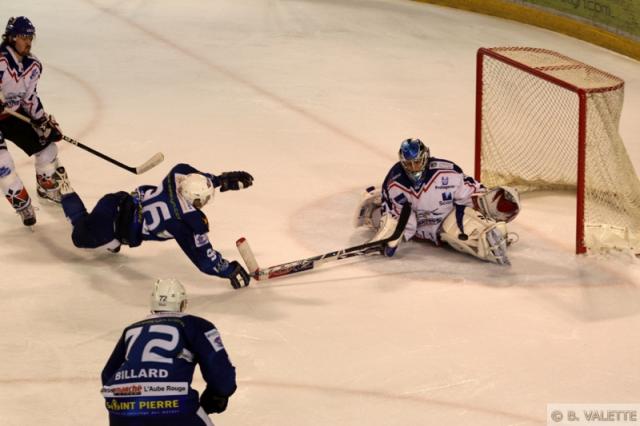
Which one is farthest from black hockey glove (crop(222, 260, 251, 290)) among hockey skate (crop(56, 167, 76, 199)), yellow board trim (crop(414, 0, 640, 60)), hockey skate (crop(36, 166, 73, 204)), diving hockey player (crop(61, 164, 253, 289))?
yellow board trim (crop(414, 0, 640, 60))

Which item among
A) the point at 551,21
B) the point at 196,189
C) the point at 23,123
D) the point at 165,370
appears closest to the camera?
the point at 165,370

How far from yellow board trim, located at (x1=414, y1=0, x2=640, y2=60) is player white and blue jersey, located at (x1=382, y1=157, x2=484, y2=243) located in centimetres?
428

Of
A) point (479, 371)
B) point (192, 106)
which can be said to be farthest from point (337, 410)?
point (192, 106)

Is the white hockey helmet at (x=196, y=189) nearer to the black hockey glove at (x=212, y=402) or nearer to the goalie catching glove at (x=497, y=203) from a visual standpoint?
the goalie catching glove at (x=497, y=203)

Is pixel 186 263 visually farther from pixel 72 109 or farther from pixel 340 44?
pixel 340 44

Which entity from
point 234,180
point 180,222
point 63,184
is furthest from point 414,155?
point 63,184

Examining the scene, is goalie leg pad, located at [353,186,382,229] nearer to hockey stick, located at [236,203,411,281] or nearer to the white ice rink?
the white ice rink

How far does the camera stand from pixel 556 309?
5.57 meters

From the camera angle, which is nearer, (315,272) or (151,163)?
(315,272)

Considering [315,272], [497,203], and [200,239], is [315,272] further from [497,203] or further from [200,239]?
[497,203]

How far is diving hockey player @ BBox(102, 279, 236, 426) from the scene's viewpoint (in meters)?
3.75

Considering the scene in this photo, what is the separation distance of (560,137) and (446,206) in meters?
1.65


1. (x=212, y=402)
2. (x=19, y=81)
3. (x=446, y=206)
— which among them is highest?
(x=19, y=81)

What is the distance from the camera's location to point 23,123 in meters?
6.61
